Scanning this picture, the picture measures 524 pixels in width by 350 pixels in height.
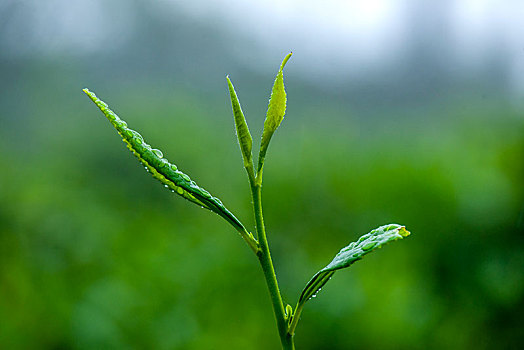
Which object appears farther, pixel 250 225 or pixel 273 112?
pixel 250 225

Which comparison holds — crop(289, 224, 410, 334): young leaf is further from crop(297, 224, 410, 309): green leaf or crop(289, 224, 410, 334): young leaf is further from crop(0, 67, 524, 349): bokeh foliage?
crop(0, 67, 524, 349): bokeh foliage

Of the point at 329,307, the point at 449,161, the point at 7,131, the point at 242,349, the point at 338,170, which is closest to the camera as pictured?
the point at 242,349

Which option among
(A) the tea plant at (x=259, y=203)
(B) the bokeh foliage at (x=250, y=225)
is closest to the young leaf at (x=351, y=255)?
(A) the tea plant at (x=259, y=203)

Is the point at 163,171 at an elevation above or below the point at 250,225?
above

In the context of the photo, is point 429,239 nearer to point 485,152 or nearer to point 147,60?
point 485,152

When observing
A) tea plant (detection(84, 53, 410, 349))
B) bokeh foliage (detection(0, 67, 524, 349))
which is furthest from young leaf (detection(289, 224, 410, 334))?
bokeh foliage (detection(0, 67, 524, 349))

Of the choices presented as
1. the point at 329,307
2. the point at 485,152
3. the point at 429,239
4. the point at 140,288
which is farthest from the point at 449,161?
the point at 140,288

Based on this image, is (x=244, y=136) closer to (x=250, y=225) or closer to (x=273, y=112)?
(x=273, y=112)

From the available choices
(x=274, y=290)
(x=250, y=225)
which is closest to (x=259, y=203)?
(x=274, y=290)
